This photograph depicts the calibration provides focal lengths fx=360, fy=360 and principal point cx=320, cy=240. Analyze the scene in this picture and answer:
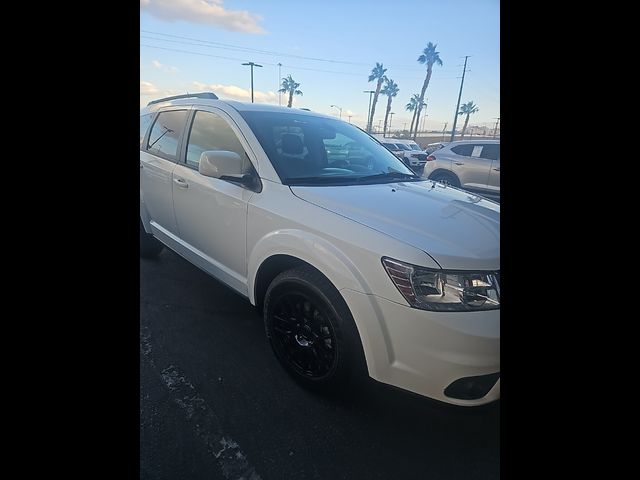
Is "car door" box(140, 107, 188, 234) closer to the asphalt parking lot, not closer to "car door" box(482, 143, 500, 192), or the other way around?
the asphalt parking lot

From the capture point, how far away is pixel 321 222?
1.94 metres

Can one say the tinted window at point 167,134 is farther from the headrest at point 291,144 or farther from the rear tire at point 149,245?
the headrest at point 291,144

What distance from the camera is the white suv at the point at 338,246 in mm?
1617

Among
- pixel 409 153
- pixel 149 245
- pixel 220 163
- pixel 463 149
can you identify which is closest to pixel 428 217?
pixel 220 163

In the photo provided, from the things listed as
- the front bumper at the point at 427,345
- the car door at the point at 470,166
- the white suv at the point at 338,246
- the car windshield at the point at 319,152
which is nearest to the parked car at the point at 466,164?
the car door at the point at 470,166

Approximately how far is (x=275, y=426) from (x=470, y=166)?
8.16 meters

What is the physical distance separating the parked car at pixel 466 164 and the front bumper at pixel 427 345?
6.78 meters

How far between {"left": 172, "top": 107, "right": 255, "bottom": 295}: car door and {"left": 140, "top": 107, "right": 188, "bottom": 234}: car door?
0.16 meters

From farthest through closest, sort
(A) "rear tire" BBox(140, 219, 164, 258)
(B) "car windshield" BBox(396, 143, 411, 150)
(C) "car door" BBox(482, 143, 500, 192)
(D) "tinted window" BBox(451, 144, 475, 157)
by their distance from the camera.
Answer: (B) "car windshield" BBox(396, 143, 411, 150)
(D) "tinted window" BBox(451, 144, 475, 157)
(C) "car door" BBox(482, 143, 500, 192)
(A) "rear tire" BBox(140, 219, 164, 258)

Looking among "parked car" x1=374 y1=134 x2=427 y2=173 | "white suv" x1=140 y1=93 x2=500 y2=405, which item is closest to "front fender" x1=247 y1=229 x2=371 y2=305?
"white suv" x1=140 y1=93 x2=500 y2=405

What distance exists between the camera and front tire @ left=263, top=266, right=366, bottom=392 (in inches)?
72.6
